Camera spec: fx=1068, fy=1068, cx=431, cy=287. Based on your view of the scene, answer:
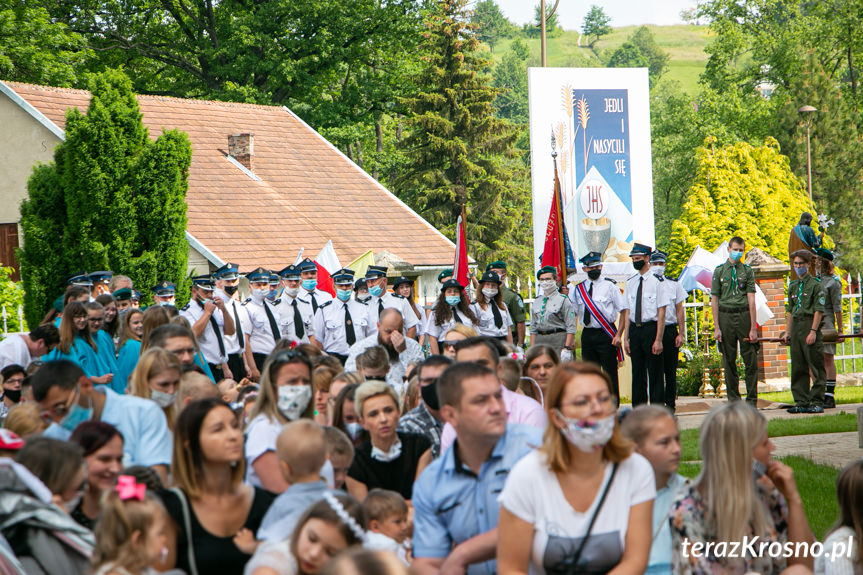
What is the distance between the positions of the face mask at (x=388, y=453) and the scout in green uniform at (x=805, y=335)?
9207 mm

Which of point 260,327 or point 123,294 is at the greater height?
point 123,294

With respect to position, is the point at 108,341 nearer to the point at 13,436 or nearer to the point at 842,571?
the point at 13,436

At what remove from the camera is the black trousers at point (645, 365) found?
1392 cm

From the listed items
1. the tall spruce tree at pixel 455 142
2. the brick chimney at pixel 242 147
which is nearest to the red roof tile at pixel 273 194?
the brick chimney at pixel 242 147

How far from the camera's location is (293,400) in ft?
21.2

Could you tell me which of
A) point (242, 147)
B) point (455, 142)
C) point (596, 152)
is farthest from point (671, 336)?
point (455, 142)

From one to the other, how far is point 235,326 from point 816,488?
7.35m

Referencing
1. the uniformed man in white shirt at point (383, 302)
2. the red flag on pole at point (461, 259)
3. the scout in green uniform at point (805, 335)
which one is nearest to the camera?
the scout in green uniform at point (805, 335)

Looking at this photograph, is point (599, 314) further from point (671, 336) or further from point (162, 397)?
point (162, 397)

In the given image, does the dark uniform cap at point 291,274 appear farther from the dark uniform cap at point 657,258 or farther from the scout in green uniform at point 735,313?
Result: the scout in green uniform at point 735,313

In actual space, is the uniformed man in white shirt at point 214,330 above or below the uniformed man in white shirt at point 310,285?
below

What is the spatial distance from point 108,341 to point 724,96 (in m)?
52.2

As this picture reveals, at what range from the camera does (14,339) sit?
9.80 m

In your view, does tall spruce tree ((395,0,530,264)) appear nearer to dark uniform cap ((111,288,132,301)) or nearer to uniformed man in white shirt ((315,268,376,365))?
uniformed man in white shirt ((315,268,376,365))
